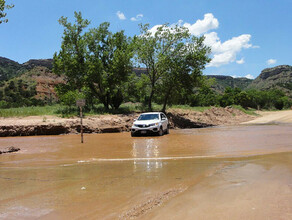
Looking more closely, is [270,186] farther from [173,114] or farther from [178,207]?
[173,114]

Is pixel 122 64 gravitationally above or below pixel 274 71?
below

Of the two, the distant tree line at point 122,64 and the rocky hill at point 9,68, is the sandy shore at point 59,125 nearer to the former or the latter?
the distant tree line at point 122,64

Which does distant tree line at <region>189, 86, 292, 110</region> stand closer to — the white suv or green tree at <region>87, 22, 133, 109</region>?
green tree at <region>87, 22, 133, 109</region>

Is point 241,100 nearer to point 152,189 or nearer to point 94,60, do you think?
point 94,60

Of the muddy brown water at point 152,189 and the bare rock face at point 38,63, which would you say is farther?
the bare rock face at point 38,63

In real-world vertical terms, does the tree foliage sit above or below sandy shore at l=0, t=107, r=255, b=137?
above

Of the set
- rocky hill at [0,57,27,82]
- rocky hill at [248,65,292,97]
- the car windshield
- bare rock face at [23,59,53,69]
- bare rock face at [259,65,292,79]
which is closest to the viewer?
the car windshield

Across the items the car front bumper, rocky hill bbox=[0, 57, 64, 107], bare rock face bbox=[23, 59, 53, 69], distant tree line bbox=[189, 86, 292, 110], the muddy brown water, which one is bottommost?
the muddy brown water

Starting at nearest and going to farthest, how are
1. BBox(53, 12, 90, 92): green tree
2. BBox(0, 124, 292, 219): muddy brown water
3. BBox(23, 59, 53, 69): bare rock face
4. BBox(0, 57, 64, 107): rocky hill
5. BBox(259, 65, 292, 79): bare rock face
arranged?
BBox(0, 124, 292, 219): muddy brown water → BBox(53, 12, 90, 92): green tree → BBox(0, 57, 64, 107): rocky hill → BBox(23, 59, 53, 69): bare rock face → BBox(259, 65, 292, 79): bare rock face

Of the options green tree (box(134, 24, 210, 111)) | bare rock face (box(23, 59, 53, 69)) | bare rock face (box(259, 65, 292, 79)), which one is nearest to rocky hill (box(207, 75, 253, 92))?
Result: bare rock face (box(259, 65, 292, 79))

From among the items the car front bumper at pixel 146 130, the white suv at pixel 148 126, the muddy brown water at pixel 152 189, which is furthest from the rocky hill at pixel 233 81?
the muddy brown water at pixel 152 189

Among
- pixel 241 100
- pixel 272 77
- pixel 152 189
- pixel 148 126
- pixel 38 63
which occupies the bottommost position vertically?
pixel 152 189

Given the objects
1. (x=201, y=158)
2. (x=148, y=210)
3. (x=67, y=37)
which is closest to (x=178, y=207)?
(x=148, y=210)

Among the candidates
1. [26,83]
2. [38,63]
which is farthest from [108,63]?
[38,63]
